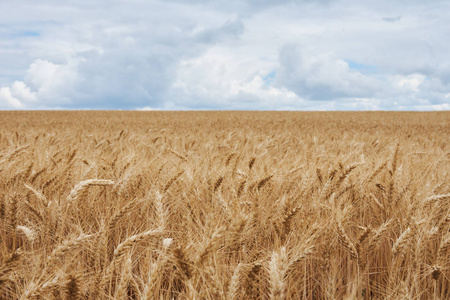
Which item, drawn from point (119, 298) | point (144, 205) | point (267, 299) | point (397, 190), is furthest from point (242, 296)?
point (397, 190)

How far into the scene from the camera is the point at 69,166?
8.63 feet

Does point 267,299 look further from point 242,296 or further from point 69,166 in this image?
point 69,166

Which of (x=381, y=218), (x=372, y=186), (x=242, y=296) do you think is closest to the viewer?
(x=242, y=296)

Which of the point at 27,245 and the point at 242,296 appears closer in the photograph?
the point at 242,296

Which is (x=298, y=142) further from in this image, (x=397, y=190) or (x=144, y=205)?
(x=144, y=205)

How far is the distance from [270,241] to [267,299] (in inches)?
14.5

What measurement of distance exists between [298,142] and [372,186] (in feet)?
11.8

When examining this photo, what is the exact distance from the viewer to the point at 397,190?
2275mm

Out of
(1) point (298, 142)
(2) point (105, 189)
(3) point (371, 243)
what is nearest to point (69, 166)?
(2) point (105, 189)

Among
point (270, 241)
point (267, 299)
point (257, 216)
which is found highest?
point (257, 216)

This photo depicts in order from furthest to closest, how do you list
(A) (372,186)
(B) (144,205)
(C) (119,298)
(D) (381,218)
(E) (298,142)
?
(E) (298,142)
(A) (372,186)
(D) (381,218)
(B) (144,205)
(C) (119,298)

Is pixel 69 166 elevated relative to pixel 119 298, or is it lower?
elevated

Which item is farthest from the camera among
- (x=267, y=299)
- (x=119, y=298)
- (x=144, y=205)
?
(x=144, y=205)

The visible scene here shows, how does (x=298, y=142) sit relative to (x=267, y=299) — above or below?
above
